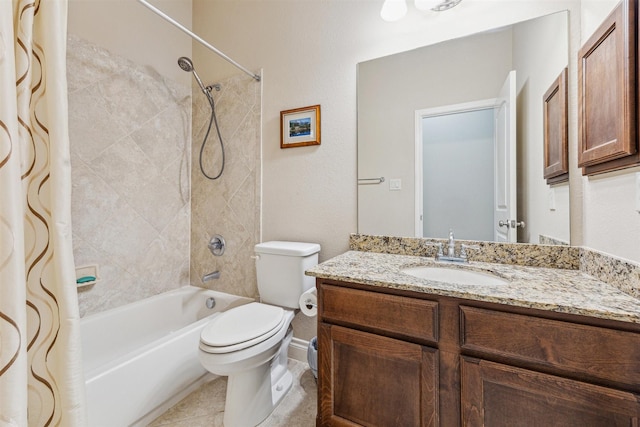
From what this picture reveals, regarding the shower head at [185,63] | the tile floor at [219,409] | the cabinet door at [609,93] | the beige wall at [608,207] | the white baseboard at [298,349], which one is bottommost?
the tile floor at [219,409]

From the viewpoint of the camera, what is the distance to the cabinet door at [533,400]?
748mm

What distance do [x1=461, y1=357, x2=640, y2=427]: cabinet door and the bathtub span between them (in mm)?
1339

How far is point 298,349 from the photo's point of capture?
6.09ft

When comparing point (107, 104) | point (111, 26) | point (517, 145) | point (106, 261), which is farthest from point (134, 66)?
point (517, 145)

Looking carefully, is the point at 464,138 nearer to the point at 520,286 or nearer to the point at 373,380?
the point at 520,286

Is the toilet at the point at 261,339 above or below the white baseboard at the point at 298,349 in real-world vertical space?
above

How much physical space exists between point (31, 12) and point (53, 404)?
1092 mm

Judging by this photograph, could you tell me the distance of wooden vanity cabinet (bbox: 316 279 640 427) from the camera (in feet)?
2.48

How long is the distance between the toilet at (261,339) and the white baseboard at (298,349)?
5.8 inches

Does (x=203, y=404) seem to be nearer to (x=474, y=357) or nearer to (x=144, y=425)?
(x=144, y=425)

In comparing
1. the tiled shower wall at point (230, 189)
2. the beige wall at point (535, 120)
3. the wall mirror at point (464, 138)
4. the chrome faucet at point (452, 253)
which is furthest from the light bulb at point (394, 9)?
the chrome faucet at point (452, 253)

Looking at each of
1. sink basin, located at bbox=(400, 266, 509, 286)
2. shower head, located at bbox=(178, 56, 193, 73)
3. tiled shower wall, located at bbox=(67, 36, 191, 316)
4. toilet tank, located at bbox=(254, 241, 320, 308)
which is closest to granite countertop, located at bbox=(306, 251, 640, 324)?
sink basin, located at bbox=(400, 266, 509, 286)

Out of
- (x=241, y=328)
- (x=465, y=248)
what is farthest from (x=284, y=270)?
(x=465, y=248)

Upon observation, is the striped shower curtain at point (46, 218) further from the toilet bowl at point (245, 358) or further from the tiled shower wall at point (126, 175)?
the tiled shower wall at point (126, 175)
